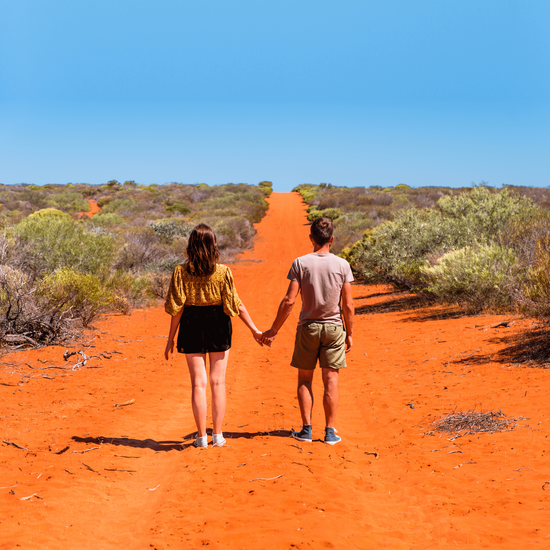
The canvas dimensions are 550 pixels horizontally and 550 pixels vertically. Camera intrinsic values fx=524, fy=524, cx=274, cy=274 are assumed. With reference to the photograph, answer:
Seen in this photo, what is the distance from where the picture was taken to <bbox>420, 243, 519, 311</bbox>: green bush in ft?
32.8

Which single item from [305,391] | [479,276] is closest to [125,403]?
[305,391]

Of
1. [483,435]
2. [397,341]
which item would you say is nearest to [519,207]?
[397,341]

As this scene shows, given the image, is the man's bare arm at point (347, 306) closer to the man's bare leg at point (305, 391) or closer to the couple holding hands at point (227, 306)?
the couple holding hands at point (227, 306)

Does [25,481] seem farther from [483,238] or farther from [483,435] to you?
[483,238]

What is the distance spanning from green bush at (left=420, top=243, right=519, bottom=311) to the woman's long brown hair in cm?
697

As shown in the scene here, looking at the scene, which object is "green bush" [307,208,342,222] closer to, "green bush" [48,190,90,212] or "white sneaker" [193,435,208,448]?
"green bush" [48,190,90,212]

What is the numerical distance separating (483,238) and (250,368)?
6.80 m

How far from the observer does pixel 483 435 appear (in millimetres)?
4918

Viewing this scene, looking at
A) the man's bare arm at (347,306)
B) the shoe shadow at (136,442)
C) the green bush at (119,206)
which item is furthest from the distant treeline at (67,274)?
the green bush at (119,206)

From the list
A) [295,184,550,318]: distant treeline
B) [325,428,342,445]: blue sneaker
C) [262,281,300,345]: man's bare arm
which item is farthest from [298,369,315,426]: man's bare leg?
[295,184,550,318]: distant treeline

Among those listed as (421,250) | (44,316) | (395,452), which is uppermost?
(421,250)

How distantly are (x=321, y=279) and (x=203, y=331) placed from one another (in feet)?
3.48

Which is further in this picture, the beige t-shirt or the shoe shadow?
the shoe shadow

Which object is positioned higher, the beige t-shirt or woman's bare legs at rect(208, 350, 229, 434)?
the beige t-shirt
